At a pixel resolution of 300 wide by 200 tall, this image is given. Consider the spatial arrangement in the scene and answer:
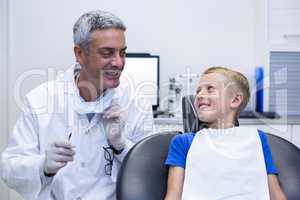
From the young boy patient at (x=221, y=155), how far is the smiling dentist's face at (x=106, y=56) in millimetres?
301

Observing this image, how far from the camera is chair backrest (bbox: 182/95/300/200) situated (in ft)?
3.94

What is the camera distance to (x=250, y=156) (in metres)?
1.19

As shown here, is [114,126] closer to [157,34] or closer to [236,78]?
[236,78]

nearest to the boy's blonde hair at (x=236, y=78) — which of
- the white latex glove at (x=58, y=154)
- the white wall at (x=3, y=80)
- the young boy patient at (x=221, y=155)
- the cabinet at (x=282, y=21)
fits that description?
the young boy patient at (x=221, y=155)

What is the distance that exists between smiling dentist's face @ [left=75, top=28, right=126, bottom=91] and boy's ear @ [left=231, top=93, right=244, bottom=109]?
418 millimetres

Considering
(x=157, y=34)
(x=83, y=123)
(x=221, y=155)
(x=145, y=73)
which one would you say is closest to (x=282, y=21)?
(x=157, y=34)

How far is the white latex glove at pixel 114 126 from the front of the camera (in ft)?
4.06

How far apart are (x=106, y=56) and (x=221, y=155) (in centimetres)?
51

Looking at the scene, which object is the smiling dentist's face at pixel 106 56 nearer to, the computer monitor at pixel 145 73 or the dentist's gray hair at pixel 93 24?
the dentist's gray hair at pixel 93 24

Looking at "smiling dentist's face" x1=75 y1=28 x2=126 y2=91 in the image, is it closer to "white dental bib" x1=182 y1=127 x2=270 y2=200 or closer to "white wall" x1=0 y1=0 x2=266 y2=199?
"white dental bib" x1=182 y1=127 x2=270 y2=200

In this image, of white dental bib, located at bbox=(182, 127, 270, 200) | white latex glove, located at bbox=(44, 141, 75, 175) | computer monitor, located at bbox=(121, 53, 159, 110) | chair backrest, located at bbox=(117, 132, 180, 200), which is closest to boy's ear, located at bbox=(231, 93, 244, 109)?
white dental bib, located at bbox=(182, 127, 270, 200)

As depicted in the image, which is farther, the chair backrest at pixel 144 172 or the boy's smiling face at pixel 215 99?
the boy's smiling face at pixel 215 99

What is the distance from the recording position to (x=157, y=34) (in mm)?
2801

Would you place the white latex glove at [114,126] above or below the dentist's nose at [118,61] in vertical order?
below
